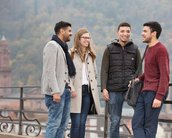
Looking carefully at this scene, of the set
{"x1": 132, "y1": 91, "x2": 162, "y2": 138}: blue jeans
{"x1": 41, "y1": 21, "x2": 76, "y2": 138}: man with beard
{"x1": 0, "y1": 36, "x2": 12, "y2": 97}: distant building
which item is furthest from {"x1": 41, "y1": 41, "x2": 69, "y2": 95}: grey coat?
{"x1": 0, "y1": 36, "x2": 12, "y2": 97}: distant building

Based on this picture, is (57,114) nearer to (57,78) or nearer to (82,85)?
(57,78)

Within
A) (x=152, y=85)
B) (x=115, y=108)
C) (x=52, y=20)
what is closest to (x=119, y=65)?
(x=115, y=108)

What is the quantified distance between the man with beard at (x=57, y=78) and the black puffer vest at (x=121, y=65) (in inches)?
15.1

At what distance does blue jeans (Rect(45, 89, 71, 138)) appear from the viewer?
3508mm

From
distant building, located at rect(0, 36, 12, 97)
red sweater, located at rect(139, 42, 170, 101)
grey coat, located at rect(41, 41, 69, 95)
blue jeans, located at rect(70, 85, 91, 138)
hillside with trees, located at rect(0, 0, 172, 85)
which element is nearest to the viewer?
red sweater, located at rect(139, 42, 170, 101)

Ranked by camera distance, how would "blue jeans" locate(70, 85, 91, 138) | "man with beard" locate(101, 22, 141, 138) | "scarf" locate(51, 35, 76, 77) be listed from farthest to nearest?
"blue jeans" locate(70, 85, 91, 138)
"man with beard" locate(101, 22, 141, 138)
"scarf" locate(51, 35, 76, 77)

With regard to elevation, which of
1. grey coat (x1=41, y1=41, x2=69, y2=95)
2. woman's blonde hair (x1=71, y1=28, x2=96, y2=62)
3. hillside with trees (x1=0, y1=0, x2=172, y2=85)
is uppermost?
hillside with trees (x1=0, y1=0, x2=172, y2=85)

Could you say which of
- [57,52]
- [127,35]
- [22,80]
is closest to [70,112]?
[57,52]

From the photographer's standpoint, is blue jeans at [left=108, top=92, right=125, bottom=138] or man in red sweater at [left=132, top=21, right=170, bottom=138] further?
blue jeans at [left=108, top=92, right=125, bottom=138]

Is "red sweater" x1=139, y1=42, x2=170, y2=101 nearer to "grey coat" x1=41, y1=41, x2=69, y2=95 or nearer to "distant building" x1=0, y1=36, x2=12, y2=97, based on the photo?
"grey coat" x1=41, y1=41, x2=69, y2=95

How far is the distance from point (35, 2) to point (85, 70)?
97.0 metres

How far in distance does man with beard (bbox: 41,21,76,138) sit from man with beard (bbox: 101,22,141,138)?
356 mm

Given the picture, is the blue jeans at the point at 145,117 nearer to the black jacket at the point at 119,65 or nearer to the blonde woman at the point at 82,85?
the black jacket at the point at 119,65

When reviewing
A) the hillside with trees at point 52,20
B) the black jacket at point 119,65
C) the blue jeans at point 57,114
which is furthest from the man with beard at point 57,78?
the hillside with trees at point 52,20
